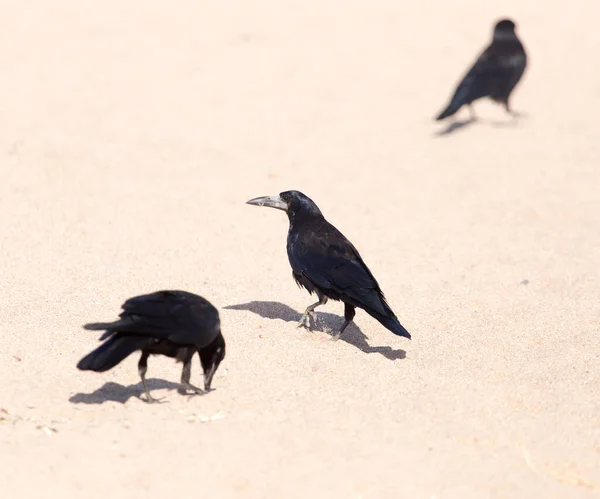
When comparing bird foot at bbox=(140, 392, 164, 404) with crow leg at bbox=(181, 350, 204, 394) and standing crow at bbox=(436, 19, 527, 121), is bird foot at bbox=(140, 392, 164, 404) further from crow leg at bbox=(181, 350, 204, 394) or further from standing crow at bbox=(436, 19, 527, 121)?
standing crow at bbox=(436, 19, 527, 121)

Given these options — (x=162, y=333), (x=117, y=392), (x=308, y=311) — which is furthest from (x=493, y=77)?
(x=162, y=333)

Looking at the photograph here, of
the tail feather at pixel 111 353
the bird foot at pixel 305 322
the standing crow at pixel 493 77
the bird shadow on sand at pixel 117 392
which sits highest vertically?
the standing crow at pixel 493 77

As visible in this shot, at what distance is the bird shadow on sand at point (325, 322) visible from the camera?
7.25m

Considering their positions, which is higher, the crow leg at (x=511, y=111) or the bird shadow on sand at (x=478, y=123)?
the crow leg at (x=511, y=111)

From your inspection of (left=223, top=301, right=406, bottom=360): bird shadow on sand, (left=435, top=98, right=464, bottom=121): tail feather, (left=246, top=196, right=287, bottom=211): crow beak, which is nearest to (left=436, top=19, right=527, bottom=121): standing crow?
(left=435, top=98, right=464, bottom=121): tail feather

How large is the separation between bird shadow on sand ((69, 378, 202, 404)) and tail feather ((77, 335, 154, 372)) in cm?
49

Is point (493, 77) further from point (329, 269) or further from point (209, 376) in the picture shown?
point (209, 376)

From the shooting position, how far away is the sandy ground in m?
5.31

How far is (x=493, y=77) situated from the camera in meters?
13.1

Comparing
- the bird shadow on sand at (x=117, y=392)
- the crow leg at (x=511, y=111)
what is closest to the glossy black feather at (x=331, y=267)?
the bird shadow on sand at (x=117, y=392)

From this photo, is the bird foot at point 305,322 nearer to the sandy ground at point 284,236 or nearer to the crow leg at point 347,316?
the sandy ground at point 284,236

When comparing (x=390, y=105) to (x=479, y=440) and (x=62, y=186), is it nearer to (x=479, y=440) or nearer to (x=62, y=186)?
(x=62, y=186)

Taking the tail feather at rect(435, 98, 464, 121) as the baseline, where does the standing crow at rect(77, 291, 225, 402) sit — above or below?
below

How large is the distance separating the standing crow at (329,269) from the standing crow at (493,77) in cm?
551
